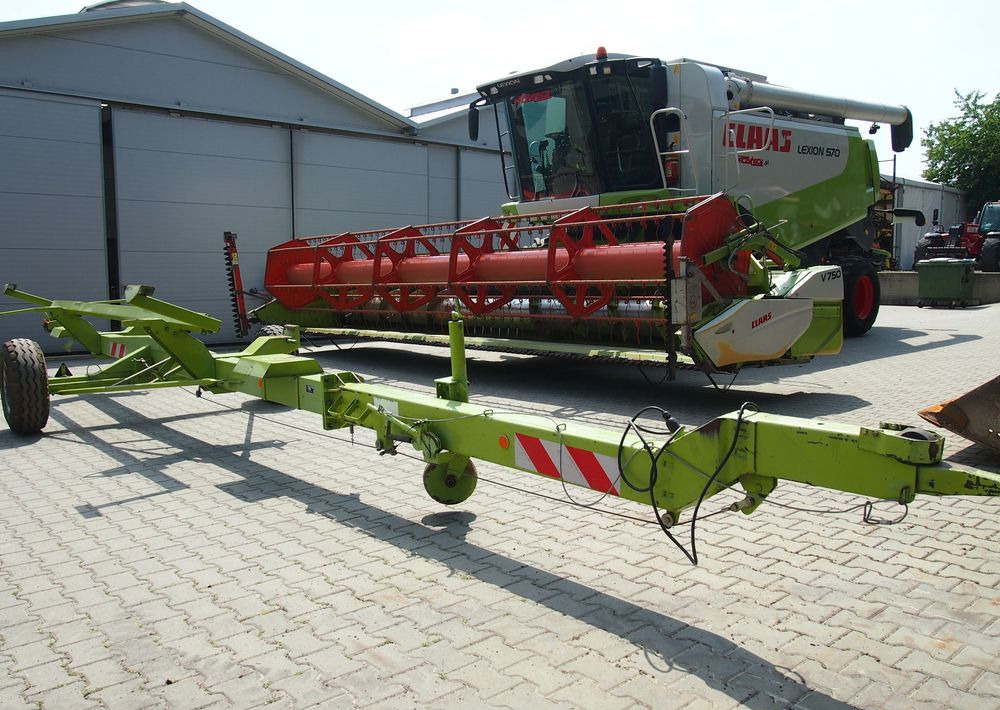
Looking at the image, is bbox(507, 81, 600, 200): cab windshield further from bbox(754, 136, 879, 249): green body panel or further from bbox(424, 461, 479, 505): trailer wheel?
bbox(424, 461, 479, 505): trailer wheel

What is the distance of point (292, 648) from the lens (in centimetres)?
286

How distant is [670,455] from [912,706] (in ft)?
3.55

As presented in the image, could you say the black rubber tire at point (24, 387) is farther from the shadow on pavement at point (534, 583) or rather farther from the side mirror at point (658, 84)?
the side mirror at point (658, 84)

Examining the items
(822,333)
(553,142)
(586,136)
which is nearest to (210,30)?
(553,142)

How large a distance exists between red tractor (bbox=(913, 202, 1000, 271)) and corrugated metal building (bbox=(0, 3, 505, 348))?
16871mm

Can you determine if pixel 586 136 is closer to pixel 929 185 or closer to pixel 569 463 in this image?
pixel 569 463

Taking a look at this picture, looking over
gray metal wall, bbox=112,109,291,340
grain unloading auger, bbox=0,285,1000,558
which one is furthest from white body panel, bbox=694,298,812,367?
gray metal wall, bbox=112,109,291,340

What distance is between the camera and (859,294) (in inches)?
483

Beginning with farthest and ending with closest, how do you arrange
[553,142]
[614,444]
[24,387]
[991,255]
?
[991,255] → [553,142] → [24,387] → [614,444]

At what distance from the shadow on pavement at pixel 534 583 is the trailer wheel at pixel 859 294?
30.5 ft

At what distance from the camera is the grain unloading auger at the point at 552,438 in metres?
2.41

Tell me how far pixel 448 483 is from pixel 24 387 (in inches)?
153

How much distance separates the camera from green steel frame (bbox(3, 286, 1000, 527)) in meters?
2.38

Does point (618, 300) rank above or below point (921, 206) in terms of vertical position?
below
